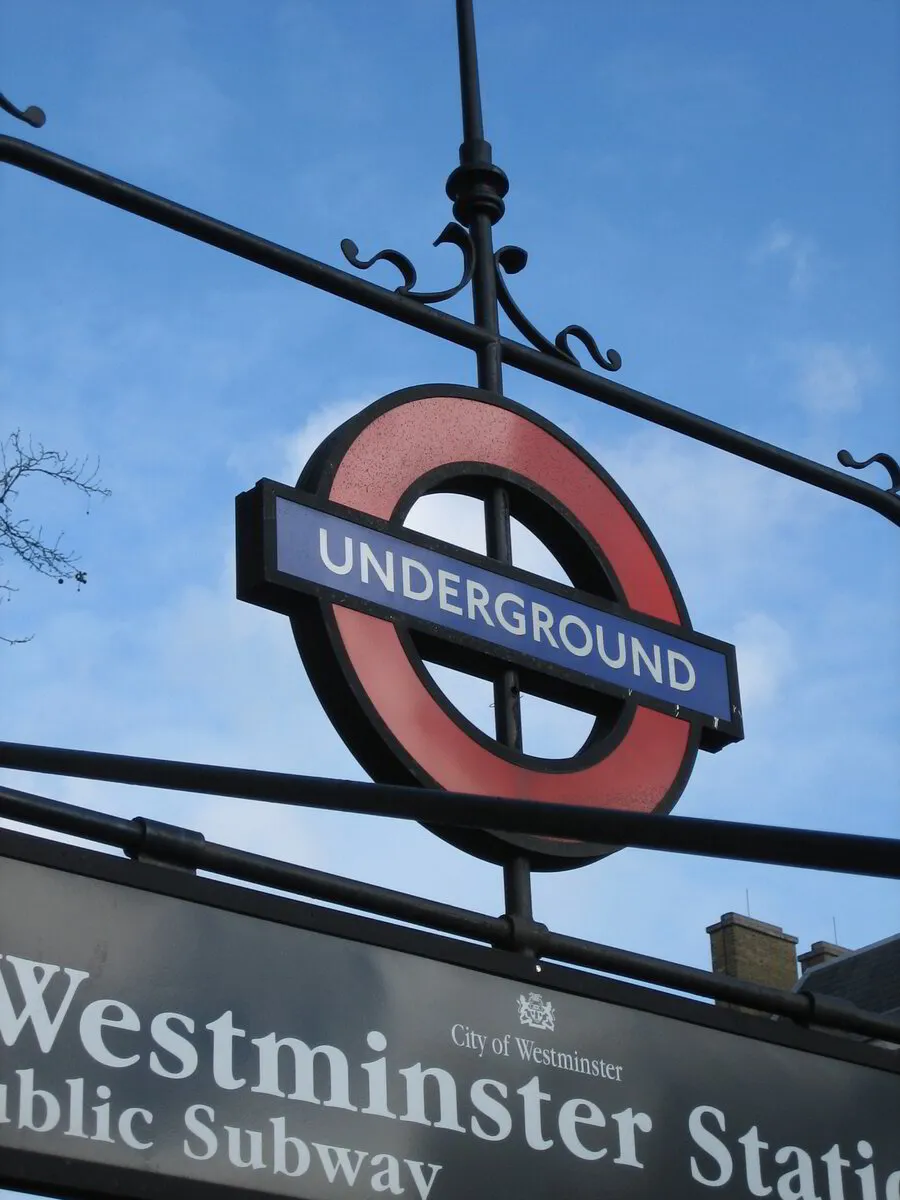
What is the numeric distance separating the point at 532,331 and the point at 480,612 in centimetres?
114

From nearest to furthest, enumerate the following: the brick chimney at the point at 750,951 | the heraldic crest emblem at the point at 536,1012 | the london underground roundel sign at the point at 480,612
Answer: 1. the heraldic crest emblem at the point at 536,1012
2. the london underground roundel sign at the point at 480,612
3. the brick chimney at the point at 750,951

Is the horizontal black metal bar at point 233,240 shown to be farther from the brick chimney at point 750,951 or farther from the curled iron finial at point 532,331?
the brick chimney at point 750,951

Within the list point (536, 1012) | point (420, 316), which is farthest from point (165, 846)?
point (420, 316)

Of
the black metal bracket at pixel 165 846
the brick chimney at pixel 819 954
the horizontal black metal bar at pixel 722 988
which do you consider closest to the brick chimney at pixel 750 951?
the brick chimney at pixel 819 954

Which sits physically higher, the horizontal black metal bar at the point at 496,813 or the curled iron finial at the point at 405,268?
the curled iron finial at the point at 405,268

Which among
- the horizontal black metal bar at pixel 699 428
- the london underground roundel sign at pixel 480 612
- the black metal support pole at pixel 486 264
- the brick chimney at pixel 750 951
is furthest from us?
the brick chimney at pixel 750 951

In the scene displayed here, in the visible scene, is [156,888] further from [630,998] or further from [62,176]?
[62,176]

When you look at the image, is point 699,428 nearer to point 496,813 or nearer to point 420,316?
point 420,316

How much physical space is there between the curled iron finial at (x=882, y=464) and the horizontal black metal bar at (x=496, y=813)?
13.5 feet

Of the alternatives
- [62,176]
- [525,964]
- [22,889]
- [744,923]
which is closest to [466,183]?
[62,176]

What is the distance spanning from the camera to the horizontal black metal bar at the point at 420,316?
437 centimetres

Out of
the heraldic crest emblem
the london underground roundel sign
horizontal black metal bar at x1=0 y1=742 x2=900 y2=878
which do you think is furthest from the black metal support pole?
horizontal black metal bar at x1=0 y1=742 x2=900 y2=878

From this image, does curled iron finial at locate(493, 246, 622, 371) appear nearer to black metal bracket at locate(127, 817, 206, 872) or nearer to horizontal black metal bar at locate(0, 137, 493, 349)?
horizontal black metal bar at locate(0, 137, 493, 349)

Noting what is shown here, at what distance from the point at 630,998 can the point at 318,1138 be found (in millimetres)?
723
